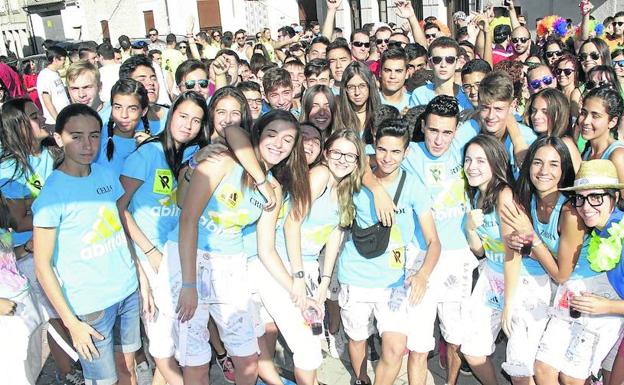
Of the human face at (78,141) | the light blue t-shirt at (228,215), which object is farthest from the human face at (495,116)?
the human face at (78,141)

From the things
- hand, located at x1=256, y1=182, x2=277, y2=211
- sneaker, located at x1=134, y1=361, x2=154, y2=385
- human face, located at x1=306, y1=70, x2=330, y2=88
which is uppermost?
human face, located at x1=306, y1=70, x2=330, y2=88

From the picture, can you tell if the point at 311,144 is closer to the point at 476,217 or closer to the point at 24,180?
the point at 476,217

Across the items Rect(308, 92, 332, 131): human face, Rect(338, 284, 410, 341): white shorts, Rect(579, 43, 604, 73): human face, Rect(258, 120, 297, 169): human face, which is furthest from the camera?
Rect(579, 43, 604, 73): human face

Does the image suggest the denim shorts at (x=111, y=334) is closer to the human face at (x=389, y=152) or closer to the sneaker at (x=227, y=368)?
the sneaker at (x=227, y=368)

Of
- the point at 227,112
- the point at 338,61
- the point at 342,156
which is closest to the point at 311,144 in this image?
the point at 342,156

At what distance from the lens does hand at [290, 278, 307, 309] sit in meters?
3.35

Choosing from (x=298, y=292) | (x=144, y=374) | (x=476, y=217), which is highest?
(x=476, y=217)

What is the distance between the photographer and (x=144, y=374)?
166 inches

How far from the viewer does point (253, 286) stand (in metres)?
3.46

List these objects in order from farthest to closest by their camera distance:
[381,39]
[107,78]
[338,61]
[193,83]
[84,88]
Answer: [107,78] < [381,39] < [338,61] < [193,83] < [84,88]

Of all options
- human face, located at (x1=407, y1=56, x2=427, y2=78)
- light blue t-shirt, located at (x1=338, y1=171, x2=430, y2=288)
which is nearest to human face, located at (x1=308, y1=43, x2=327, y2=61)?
human face, located at (x1=407, y1=56, x2=427, y2=78)

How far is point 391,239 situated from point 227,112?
4.30ft

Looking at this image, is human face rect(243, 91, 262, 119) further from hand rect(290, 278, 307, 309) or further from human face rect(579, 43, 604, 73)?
human face rect(579, 43, 604, 73)

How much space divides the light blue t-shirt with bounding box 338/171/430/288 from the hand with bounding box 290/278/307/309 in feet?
1.08
